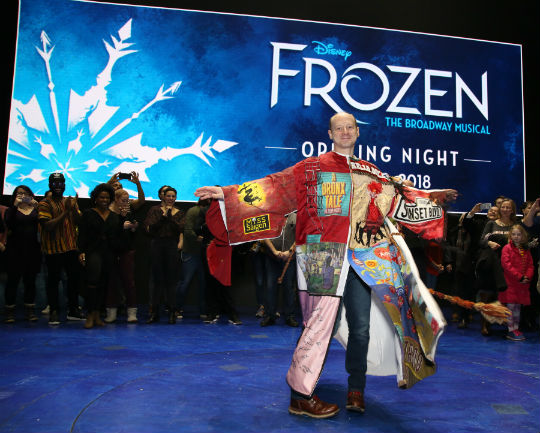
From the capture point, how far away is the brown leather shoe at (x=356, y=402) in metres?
2.56

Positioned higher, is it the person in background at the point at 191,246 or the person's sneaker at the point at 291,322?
the person in background at the point at 191,246

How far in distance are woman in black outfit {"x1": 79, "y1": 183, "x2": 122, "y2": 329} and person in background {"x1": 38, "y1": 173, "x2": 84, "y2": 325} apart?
253 mm

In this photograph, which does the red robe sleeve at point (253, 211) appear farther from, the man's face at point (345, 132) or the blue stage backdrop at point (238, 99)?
the blue stage backdrop at point (238, 99)

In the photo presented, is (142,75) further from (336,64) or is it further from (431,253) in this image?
(431,253)

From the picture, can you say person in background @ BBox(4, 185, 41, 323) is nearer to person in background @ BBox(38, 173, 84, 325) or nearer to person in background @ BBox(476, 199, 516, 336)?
person in background @ BBox(38, 173, 84, 325)

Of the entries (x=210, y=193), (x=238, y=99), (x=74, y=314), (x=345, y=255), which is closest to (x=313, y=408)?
(x=345, y=255)

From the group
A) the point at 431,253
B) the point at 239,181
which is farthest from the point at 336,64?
the point at 431,253

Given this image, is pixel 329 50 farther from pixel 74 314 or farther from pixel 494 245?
pixel 74 314

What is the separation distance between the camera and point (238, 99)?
676 centimetres

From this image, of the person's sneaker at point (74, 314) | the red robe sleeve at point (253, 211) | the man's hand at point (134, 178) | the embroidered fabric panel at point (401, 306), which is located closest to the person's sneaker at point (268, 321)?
the person's sneaker at point (74, 314)

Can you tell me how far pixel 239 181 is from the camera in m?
6.72

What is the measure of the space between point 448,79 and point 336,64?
1699mm

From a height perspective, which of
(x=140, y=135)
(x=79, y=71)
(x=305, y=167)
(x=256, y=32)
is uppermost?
(x=256, y=32)

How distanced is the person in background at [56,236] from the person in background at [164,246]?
82cm
